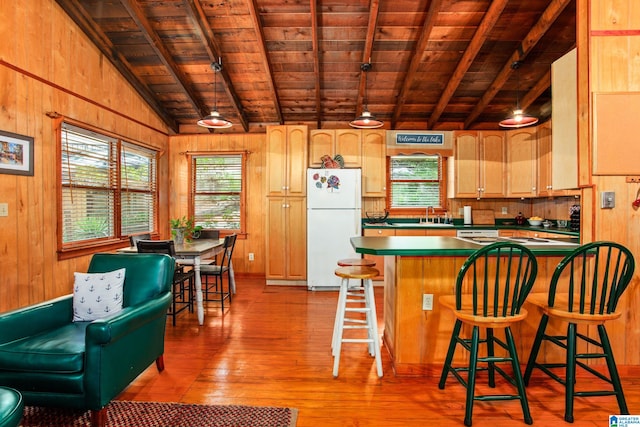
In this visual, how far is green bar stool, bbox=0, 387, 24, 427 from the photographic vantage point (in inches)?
48.8

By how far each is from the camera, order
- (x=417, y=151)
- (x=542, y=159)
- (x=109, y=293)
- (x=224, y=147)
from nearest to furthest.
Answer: (x=109, y=293), (x=542, y=159), (x=417, y=151), (x=224, y=147)

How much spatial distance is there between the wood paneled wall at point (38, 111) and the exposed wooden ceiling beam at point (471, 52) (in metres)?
4.41

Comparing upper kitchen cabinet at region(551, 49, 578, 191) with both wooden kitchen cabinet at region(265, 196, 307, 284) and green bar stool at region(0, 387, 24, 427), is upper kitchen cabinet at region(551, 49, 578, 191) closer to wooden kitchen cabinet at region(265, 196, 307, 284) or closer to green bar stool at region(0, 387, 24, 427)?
wooden kitchen cabinet at region(265, 196, 307, 284)

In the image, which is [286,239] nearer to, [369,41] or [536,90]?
[369,41]

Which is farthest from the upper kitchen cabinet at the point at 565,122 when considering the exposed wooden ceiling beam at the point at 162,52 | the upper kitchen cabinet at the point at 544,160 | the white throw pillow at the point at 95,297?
the exposed wooden ceiling beam at the point at 162,52

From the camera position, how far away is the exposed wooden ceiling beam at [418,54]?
3.54 metres

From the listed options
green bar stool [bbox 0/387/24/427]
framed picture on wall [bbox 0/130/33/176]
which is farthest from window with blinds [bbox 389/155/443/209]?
green bar stool [bbox 0/387/24/427]

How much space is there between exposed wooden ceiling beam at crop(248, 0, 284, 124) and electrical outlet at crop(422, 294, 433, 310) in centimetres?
333

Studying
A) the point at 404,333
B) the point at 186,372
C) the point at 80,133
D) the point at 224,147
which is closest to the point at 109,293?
the point at 186,372

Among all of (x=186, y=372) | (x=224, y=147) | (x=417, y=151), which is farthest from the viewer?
(x=224, y=147)

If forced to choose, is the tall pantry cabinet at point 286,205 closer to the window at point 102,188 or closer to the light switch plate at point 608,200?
the window at point 102,188

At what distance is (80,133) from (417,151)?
449 cm

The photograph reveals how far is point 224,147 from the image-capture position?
18.8 feet

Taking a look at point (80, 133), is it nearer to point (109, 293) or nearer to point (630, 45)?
point (109, 293)
